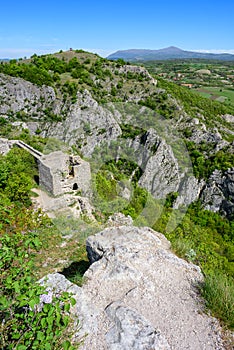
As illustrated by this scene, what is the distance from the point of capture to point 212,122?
4722 cm

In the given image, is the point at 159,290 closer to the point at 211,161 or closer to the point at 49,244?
the point at 49,244

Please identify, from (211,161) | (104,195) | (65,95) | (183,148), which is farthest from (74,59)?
(104,195)

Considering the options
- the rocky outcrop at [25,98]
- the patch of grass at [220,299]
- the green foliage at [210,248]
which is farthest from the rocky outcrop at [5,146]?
the rocky outcrop at [25,98]

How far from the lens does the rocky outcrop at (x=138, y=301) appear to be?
3.71 m

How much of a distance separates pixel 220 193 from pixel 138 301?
2989 centimetres

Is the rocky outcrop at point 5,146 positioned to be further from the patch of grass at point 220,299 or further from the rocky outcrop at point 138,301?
the patch of grass at point 220,299

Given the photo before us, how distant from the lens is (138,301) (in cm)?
448

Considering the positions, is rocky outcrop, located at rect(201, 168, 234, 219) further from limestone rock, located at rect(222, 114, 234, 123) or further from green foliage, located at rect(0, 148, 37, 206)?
limestone rock, located at rect(222, 114, 234, 123)

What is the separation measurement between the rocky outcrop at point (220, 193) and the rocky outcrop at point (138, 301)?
27.9 m

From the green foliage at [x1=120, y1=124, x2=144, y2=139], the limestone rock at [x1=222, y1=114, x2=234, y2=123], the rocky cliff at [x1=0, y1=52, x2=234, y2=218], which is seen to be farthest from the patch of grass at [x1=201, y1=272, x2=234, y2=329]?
the limestone rock at [x1=222, y1=114, x2=234, y2=123]

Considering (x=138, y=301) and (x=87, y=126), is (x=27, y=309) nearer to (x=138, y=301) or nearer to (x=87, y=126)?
(x=138, y=301)

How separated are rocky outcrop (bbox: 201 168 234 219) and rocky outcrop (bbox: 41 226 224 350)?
27.9 meters

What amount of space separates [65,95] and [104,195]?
27.0m

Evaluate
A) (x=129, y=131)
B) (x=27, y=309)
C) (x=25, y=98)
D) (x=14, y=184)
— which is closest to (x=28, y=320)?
(x=27, y=309)
